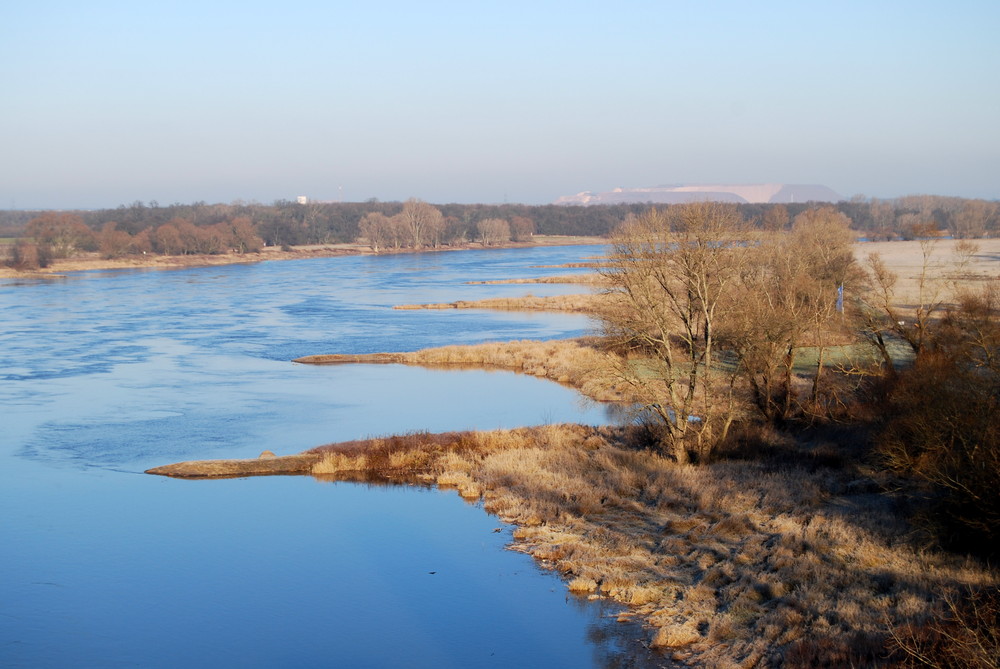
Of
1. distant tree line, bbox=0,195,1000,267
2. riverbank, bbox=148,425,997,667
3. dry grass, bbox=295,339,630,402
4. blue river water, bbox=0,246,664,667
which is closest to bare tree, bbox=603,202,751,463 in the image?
riverbank, bbox=148,425,997,667

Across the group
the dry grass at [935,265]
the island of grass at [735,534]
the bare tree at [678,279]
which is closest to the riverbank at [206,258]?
the dry grass at [935,265]

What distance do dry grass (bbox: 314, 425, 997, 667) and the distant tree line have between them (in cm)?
4857

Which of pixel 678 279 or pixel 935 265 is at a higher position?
pixel 678 279

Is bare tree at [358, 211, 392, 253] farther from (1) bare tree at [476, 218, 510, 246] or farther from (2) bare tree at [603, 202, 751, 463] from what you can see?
(2) bare tree at [603, 202, 751, 463]

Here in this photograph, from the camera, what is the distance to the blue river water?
12.1 metres

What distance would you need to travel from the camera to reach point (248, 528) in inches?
655

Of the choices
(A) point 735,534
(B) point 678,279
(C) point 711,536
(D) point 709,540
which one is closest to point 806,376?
(B) point 678,279

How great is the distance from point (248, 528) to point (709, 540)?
8.39 metres

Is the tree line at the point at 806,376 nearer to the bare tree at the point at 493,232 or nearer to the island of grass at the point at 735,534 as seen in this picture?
the island of grass at the point at 735,534

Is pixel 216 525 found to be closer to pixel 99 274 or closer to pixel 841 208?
pixel 99 274

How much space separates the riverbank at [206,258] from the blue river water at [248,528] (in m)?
44.7

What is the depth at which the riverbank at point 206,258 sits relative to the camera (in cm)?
7792

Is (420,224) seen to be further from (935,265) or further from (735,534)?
(735,534)

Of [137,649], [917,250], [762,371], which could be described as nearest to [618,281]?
[762,371]
